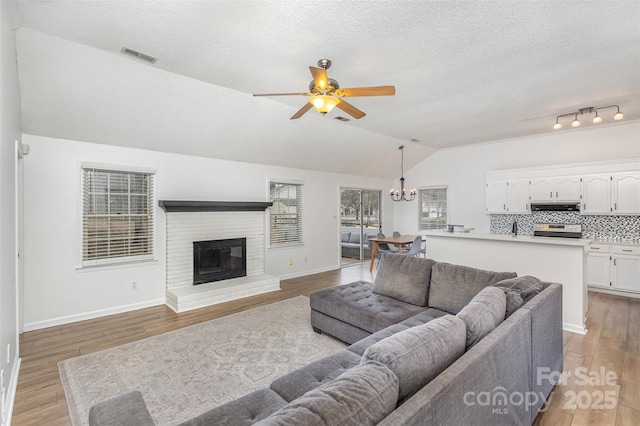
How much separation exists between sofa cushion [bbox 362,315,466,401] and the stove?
5.36 metres

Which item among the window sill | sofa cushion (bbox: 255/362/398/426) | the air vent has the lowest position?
the window sill

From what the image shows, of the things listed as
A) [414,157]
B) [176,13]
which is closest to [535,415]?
[176,13]

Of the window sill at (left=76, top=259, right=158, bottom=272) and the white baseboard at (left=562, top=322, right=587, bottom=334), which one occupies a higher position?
the window sill at (left=76, top=259, right=158, bottom=272)

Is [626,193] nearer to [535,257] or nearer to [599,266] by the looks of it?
[599,266]

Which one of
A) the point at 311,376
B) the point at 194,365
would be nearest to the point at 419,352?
the point at 311,376

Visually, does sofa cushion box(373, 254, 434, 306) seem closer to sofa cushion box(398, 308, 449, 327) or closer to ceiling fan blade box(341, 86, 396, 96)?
sofa cushion box(398, 308, 449, 327)

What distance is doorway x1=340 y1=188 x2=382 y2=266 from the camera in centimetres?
824

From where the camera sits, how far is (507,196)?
640cm

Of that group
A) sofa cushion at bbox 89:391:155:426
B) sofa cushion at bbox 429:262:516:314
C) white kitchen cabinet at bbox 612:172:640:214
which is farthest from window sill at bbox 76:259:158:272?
white kitchen cabinet at bbox 612:172:640:214

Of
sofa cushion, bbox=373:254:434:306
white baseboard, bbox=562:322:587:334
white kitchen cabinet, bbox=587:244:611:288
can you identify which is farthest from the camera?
white kitchen cabinet, bbox=587:244:611:288

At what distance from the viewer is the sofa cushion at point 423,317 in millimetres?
2658

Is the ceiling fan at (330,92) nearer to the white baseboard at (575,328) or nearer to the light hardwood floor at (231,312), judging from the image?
the light hardwood floor at (231,312)

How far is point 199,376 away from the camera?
274 centimetres

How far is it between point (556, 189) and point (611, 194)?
76 centimetres
